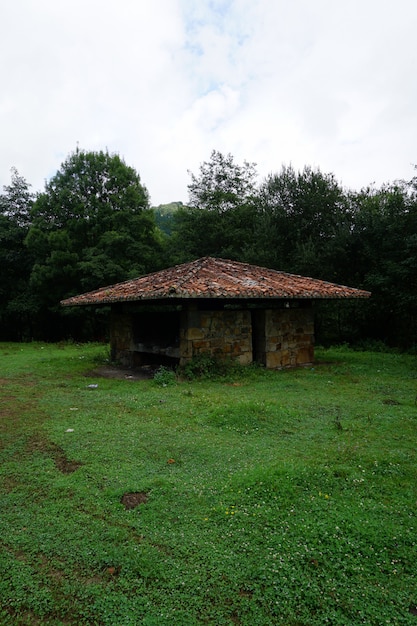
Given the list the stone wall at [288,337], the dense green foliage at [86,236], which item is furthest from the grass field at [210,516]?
the dense green foliage at [86,236]

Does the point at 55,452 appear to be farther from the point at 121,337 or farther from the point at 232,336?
the point at 121,337

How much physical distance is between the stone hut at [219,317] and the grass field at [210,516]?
120 inches

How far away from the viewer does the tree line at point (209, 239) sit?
580 inches

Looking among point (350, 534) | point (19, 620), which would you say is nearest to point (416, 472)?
point (350, 534)

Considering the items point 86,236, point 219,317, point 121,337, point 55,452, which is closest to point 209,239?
point 86,236

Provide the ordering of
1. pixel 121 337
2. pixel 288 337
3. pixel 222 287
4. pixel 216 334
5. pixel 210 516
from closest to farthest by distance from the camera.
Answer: pixel 210 516 < pixel 222 287 < pixel 216 334 < pixel 288 337 < pixel 121 337

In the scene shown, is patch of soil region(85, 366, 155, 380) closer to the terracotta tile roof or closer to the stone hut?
the stone hut

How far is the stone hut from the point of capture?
347 inches

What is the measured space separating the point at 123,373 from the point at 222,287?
353 centimetres

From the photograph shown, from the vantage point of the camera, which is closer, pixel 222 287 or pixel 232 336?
pixel 222 287

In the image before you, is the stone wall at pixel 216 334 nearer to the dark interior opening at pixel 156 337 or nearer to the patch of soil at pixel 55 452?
the dark interior opening at pixel 156 337

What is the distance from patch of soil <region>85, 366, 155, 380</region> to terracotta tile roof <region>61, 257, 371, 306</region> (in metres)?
1.80

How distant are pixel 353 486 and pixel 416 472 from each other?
748 mm

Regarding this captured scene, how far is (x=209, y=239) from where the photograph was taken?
20.0 meters
